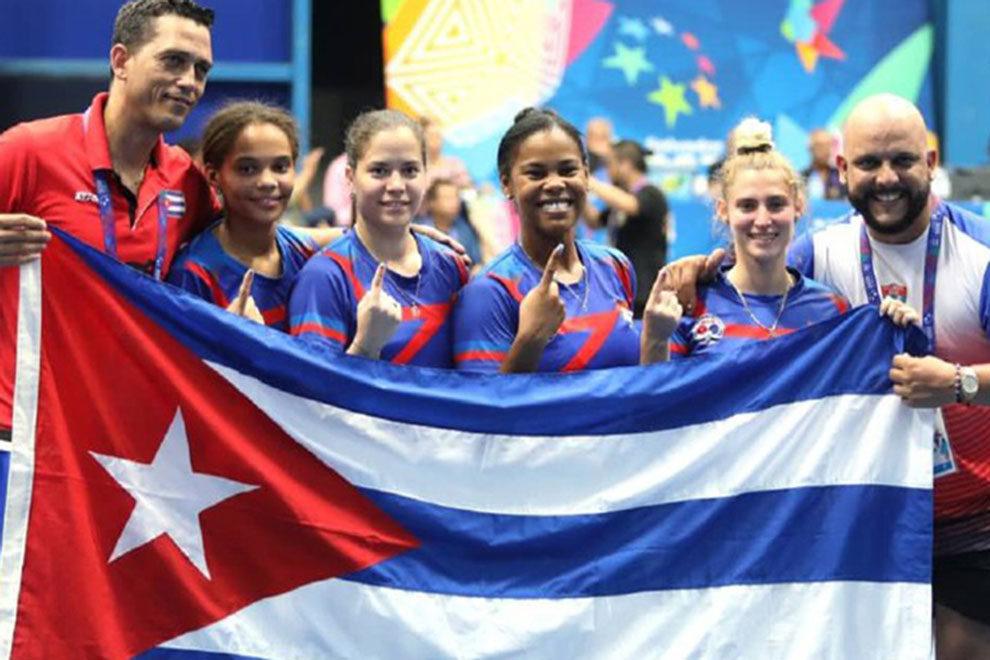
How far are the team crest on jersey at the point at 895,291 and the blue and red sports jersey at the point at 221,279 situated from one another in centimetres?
162

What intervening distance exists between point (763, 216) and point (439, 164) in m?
6.15

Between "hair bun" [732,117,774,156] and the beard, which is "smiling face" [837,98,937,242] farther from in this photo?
"hair bun" [732,117,774,156]

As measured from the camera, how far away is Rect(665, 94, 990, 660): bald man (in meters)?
4.38

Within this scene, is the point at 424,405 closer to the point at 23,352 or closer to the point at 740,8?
the point at 23,352

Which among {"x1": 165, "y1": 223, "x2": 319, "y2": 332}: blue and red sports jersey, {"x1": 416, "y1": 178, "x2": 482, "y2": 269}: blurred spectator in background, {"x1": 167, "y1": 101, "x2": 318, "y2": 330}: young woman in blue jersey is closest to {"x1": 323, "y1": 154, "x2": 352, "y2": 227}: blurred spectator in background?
{"x1": 416, "y1": 178, "x2": 482, "y2": 269}: blurred spectator in background

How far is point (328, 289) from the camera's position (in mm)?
4309

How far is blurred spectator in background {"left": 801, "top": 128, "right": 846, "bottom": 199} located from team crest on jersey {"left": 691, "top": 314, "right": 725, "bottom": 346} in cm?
624

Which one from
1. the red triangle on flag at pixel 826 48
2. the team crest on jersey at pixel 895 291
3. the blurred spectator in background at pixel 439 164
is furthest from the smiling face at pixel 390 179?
the red triangle on flag at pixel 826 48

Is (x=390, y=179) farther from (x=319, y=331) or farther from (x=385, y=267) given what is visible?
(x=319, y=331)

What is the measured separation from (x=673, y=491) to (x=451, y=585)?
0.64m

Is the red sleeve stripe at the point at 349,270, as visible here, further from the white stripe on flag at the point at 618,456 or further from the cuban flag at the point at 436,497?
the white stripe on flag at the point at 618,456

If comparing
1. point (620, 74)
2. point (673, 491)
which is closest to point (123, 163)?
point (673, 491)

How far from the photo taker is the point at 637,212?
9727mm

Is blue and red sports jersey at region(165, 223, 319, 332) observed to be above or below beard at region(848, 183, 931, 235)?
below
